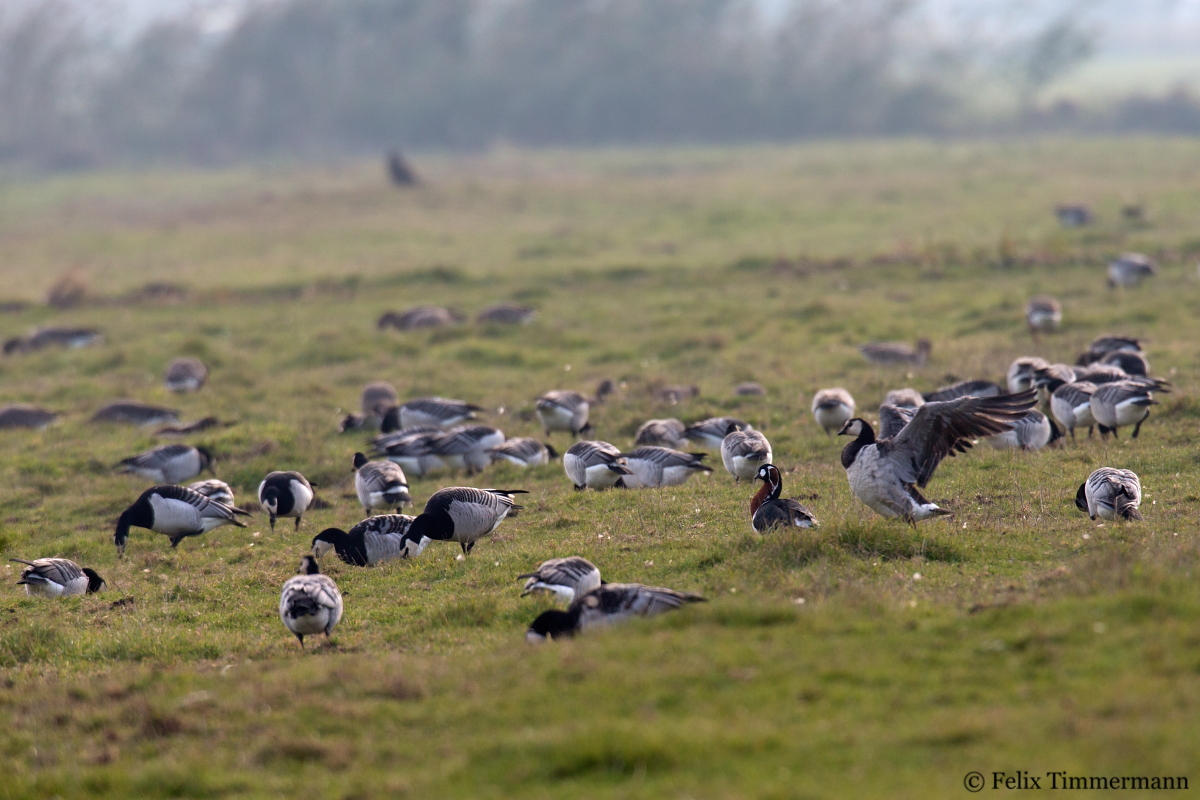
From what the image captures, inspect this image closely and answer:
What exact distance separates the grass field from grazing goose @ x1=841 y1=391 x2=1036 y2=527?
30cm

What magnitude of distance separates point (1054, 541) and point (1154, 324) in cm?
1220

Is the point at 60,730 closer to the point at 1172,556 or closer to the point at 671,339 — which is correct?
the point at 1172,556

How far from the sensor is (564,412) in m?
15.2

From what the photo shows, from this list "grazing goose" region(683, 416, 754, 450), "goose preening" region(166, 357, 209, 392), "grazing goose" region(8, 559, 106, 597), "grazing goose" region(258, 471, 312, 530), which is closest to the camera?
"grazing goose" region(8, 559, 106, 597)

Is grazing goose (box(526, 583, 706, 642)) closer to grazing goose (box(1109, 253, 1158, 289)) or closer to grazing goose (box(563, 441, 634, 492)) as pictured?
grazing goose (box(563, 441, 634, 492))

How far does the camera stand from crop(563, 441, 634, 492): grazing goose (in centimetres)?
1253

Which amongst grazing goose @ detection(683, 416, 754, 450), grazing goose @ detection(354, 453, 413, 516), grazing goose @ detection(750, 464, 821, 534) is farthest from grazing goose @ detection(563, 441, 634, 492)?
grazing goose @ detection(750, 464, 821, 534)

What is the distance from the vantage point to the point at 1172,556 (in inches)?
307

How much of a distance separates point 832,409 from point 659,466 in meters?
2.61

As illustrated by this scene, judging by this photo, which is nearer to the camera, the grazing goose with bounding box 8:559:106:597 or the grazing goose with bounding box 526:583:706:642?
the grazing goose with bounding box 526:583:706:642

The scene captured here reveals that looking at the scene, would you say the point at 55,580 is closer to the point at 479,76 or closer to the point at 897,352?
the point at 897,352

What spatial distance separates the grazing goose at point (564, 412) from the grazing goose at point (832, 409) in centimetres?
317

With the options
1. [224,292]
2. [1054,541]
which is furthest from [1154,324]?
[224,292]

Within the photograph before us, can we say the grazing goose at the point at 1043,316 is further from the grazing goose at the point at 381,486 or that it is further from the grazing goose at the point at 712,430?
the grazing goose at the point at 381,486
